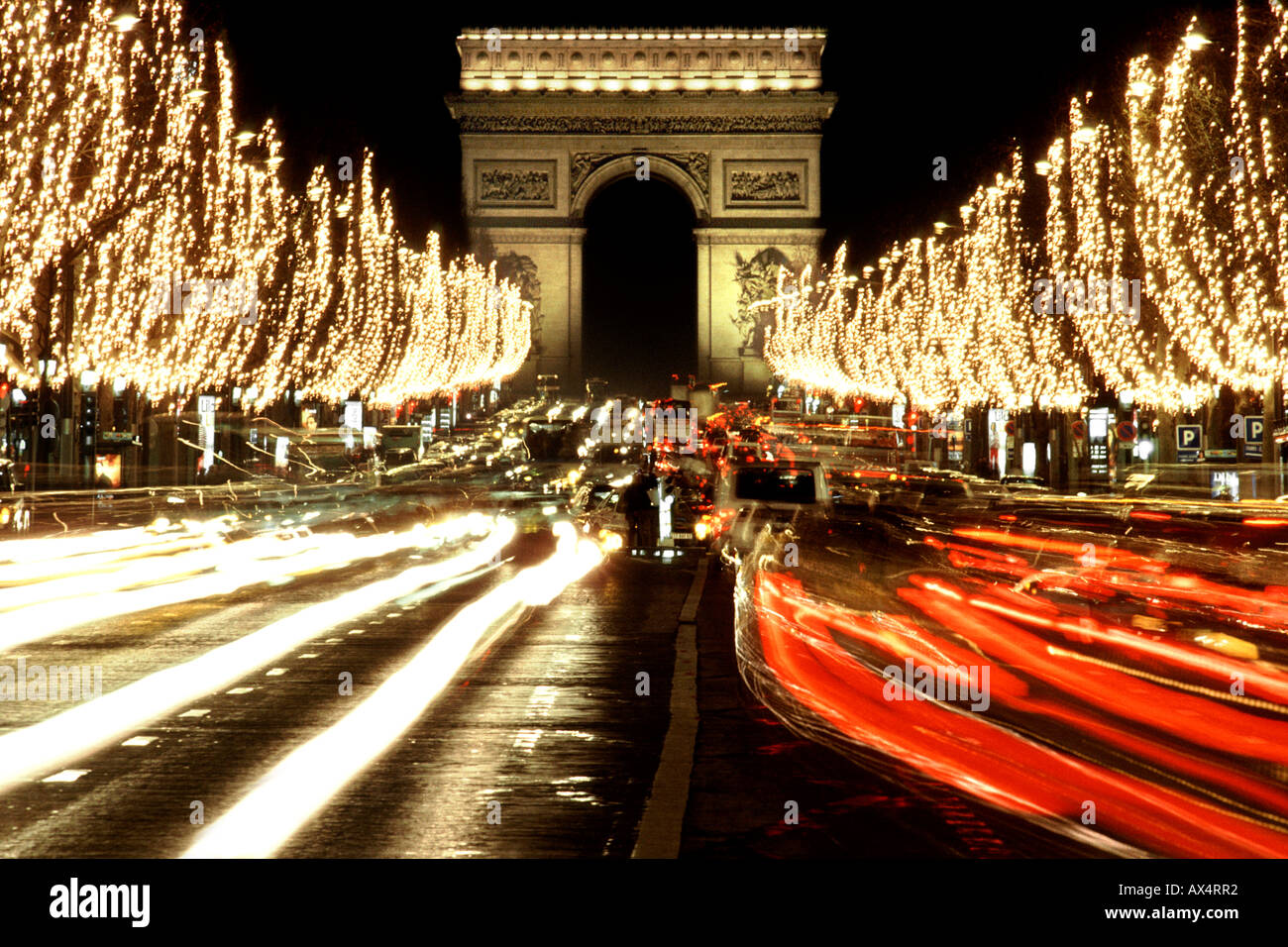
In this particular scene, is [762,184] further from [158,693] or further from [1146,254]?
[158,693]

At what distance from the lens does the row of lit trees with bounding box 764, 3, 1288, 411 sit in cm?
2656

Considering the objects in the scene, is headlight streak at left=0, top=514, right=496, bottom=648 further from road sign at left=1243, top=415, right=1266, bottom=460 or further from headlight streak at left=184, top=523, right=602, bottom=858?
road sign at left=1243, top=415, right=1266, bottom=460

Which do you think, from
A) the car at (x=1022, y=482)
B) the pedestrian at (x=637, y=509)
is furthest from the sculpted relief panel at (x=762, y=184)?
the pedestrian at (x=637, y=509)

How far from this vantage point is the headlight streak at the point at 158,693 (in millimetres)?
8305

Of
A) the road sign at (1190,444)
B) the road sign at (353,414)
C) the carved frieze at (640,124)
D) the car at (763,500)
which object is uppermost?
the carved frieze at (640,124)

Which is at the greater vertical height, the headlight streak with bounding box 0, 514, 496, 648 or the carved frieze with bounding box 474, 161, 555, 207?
Answer: the carved frieze with bounding box 474, 161, 555, 207

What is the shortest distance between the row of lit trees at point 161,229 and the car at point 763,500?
12.3m

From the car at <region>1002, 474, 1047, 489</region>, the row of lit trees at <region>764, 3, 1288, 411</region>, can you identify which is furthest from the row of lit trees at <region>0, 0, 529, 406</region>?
the car at <region>1002, 474, 1047, 489</region>

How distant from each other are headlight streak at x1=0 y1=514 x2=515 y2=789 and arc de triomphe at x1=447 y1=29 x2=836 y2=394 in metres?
81.6

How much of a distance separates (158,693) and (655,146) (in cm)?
9116

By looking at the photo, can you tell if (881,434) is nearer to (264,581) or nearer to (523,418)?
(264,581)

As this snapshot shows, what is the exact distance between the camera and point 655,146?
325 ft

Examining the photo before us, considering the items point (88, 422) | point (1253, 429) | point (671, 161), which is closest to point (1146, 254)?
point (1253, 429)

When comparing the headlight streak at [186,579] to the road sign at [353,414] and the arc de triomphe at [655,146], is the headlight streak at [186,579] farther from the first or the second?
the arc de triomphe at [655,146]
